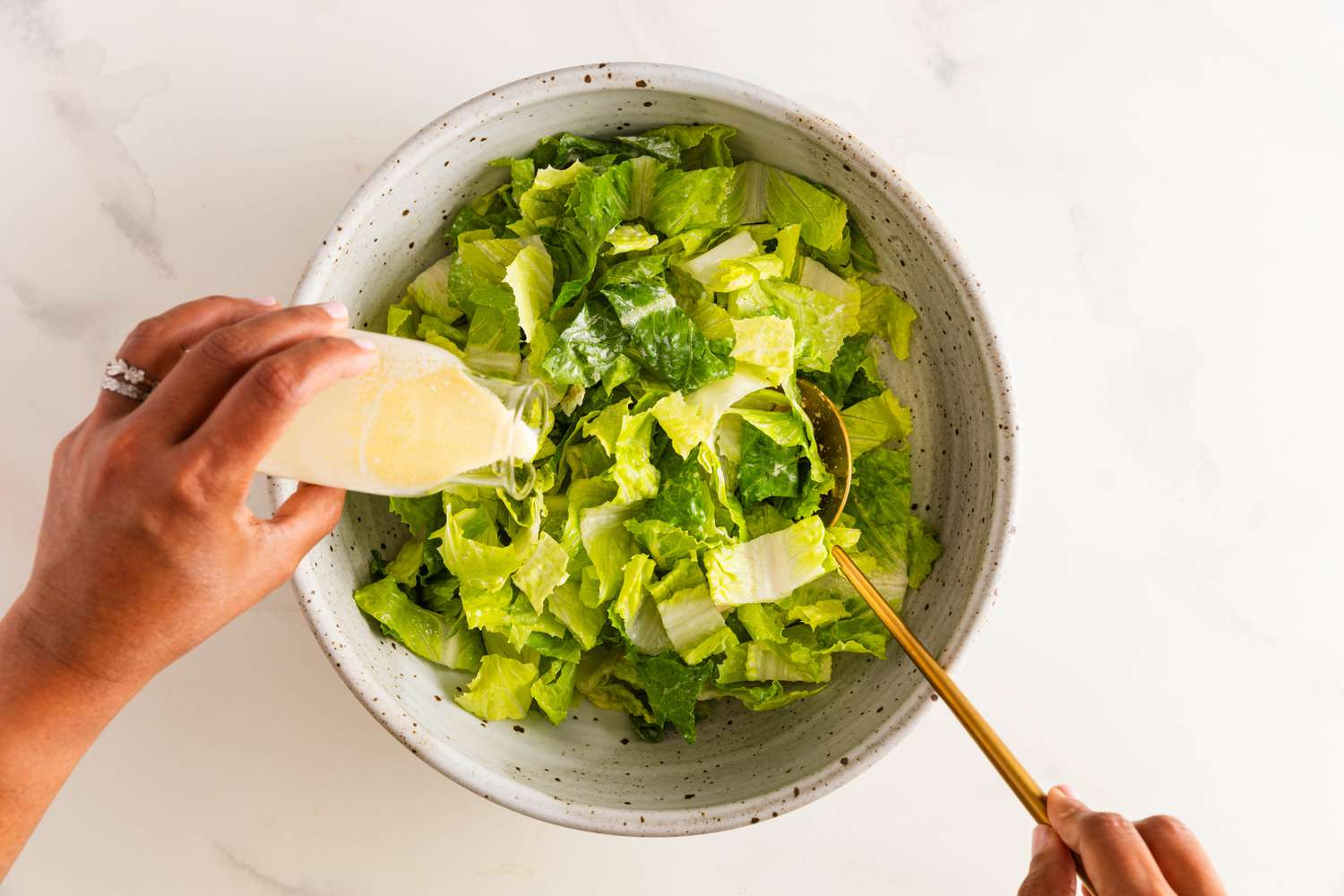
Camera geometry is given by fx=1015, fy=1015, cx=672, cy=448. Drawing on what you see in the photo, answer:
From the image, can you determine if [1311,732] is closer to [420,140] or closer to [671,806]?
[671,806]

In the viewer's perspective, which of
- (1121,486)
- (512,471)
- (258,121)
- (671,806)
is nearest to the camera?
(512,471)

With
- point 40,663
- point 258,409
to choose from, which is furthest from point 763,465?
point 40,663

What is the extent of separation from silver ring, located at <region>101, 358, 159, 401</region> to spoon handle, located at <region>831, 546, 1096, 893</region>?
1175mm

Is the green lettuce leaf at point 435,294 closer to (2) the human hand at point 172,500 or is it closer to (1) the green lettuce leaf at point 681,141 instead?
(1) the green lettuce leaf at point 681,141

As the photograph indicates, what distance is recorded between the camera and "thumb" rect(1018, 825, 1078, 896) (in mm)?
1390

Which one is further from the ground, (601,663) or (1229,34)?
(1229,34)

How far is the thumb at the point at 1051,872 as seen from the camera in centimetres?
139

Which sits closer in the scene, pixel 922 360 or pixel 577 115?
pixel 577 115

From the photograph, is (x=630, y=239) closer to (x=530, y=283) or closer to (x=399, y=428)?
(x=530, y=283)

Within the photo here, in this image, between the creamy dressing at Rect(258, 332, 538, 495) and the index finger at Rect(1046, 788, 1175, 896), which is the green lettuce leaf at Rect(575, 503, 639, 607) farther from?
the index finger at Rect(1046, 788, 1175, 896)

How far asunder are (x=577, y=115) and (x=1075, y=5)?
3.95 feet

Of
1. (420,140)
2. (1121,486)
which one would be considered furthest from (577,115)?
(1121,486)

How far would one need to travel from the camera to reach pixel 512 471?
1582 millimetres

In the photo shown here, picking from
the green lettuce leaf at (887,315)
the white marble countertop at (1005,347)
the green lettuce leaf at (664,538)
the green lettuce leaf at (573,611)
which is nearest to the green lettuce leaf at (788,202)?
the green lettuce leaf at (887,315)
